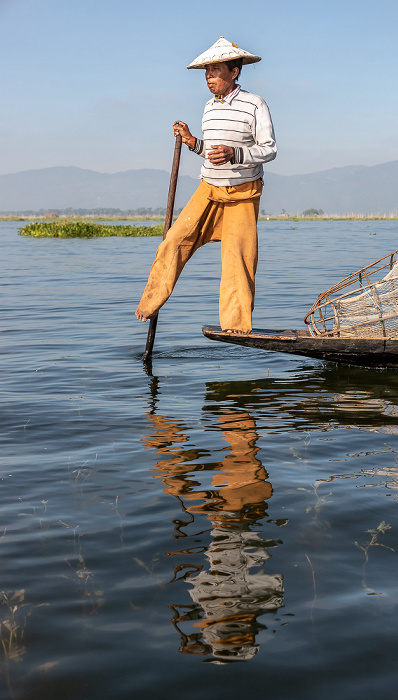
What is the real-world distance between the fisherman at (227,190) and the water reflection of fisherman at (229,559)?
242cm

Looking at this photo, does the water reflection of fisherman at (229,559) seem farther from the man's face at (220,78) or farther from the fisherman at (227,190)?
the man's face at (220,78)

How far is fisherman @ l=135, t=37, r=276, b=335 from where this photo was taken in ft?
22.8

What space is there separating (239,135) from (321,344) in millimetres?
2226

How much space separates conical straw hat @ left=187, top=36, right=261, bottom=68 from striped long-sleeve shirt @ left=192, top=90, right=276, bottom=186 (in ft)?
1.09

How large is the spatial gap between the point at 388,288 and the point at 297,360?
1426 millimetres

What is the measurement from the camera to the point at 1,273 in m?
21.3

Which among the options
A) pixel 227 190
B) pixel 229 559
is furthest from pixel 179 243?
pixel 229 559

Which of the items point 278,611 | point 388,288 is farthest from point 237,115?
point 278,611

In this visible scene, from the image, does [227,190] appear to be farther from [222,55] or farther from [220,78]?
[222,55]

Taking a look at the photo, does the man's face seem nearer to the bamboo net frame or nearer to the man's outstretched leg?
the man's outstretched leg

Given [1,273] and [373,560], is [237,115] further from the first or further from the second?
[1,273]

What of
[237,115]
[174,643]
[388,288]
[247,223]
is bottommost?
[174,643]

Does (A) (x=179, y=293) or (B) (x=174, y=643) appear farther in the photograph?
(A) (x=179, y=293)

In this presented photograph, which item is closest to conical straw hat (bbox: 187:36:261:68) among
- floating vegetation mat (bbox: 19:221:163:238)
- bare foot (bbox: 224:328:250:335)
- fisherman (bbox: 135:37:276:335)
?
fisherman (bbox: 135:37:276:335)
